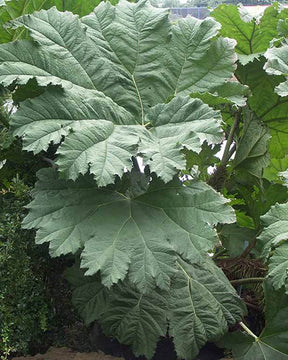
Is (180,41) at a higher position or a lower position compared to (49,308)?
higher

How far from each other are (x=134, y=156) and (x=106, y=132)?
9 cm

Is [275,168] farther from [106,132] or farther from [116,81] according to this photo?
[106,132]

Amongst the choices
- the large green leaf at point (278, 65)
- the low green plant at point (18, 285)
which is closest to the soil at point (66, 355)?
the low green plant at point (18, 285)

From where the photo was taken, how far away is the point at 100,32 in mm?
1404

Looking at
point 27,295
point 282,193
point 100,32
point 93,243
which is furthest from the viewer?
point 282,193

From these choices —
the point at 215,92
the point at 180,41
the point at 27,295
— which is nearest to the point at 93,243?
the point at 27,295

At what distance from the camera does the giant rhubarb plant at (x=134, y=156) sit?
1.15m

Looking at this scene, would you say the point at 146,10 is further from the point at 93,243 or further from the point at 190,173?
the point at 93,243

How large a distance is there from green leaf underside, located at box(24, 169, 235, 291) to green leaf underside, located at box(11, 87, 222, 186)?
0.38 ft

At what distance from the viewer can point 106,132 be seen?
1217 mm

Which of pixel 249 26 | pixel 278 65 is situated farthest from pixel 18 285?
pixel 249 26

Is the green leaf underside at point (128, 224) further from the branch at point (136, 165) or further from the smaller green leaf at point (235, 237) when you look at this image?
the smaller green leaf at point (235, 237)

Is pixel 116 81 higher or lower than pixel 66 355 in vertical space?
higher

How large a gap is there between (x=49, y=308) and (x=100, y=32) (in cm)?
76
